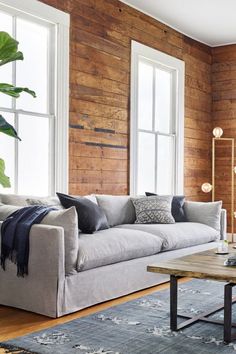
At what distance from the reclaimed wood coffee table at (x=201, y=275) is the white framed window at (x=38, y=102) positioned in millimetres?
2014

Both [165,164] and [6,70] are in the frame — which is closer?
[6,70]

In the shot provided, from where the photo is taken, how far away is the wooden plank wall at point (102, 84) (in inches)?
218

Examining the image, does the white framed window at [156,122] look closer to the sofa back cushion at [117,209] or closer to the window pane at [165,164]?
the window pane at [165,164]

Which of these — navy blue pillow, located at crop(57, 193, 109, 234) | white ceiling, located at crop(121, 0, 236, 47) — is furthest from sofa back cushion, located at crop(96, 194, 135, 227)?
white ceiling, located at crop(121, 0, 236, 47)

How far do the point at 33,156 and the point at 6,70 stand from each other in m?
0.87

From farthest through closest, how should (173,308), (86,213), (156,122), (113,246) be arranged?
1. (156,122)
2. (86,213)
3. (113,246)
4. (173,308)

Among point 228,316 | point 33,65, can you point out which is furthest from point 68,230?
point 33,65

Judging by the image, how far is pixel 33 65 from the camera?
514cm

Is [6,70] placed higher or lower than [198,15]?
lower

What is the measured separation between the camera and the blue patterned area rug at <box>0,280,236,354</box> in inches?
115

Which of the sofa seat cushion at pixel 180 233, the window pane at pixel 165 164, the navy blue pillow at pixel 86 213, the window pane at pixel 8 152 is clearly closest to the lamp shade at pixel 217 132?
the window pane at pixel 165 164

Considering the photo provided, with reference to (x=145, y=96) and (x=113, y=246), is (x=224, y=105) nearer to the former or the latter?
(x=145, y=96)

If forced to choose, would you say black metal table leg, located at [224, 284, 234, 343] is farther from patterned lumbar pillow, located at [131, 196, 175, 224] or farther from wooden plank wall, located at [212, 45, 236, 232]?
wooden plank wall, located at [212, 45, 236, 232]

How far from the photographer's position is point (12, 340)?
3.10 m
